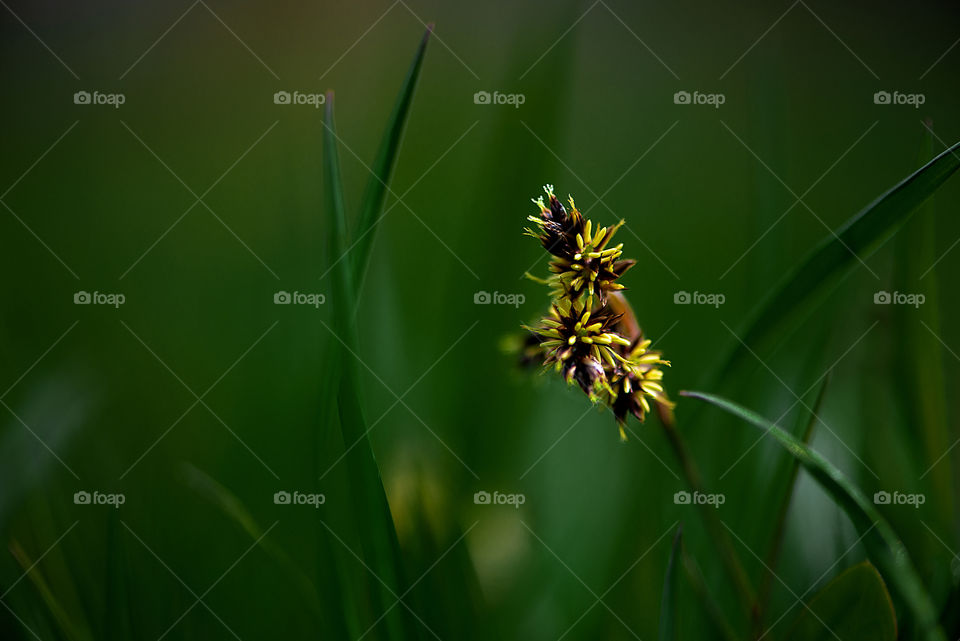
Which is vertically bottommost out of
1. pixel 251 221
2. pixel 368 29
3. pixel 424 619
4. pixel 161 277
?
pixel 424 619

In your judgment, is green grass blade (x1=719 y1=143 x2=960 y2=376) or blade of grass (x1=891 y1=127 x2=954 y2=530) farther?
blade of grass (x1=891 y1=127 x2=954 y2=530)

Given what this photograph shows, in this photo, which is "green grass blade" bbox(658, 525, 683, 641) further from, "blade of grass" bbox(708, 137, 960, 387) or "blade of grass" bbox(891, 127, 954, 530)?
"blade of grass" bbox(891, 127, 954, 530)

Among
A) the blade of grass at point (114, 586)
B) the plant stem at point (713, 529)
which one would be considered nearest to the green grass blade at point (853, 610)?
the plant stem at point (713, 529)

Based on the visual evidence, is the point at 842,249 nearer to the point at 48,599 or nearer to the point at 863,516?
the point at 863,516

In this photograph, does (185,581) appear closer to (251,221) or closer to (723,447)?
(723,447)

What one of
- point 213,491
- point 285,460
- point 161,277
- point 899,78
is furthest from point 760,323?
point 899,78

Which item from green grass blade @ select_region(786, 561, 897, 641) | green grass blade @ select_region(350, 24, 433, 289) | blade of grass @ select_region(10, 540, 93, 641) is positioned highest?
green grass blade @ select_region(350, 24, 433, 289)

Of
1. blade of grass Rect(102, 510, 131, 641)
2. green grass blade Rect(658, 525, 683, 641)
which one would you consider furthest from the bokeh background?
green grass blade Rect(658, 525, 683, 641)
